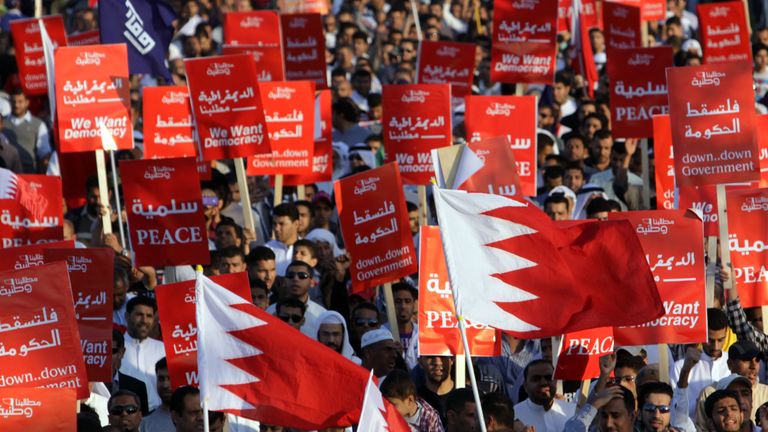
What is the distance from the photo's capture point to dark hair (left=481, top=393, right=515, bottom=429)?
34.6 feet

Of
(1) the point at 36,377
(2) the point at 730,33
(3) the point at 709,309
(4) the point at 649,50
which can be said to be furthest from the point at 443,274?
(2) the point at 730,33

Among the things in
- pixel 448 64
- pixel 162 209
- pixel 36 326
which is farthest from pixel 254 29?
pixel 36 326

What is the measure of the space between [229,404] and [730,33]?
11.8 m

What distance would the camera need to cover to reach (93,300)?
12.1 meters

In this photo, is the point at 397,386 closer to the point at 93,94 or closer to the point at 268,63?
the point at 93,94

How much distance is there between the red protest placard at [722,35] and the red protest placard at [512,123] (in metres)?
4.83

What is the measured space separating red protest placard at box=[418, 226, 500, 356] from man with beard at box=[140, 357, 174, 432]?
168 cm

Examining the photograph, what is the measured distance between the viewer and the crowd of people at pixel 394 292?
1107 centimetres

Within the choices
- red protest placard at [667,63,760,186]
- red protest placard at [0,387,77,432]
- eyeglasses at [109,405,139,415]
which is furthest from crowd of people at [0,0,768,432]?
red protest placard at [0,387,77,432]

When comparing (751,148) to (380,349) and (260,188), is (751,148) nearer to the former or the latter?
(380,349)

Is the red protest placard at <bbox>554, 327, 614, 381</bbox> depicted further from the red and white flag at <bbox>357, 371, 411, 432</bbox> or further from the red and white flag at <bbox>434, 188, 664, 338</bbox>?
the red and white flag at <bbox>357, 371, 411, 432</bbox>

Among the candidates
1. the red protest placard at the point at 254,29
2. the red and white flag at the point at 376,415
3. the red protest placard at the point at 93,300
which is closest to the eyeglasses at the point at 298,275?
the red protest placard at the point at 93,300

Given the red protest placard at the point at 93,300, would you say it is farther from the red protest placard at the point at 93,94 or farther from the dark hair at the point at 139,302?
the red protest placard at the point at 93,94

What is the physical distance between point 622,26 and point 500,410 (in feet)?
34.1
